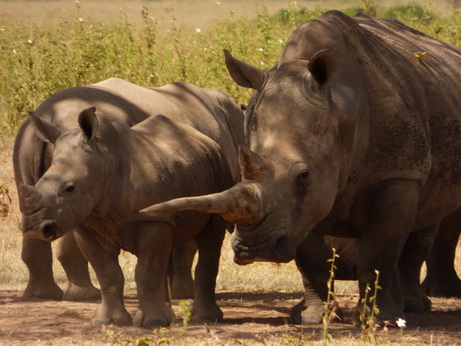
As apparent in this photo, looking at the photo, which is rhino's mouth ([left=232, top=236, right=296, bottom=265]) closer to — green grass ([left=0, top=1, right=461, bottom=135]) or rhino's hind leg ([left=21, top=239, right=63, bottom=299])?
rhino's hind leg ([left=21, top=239, right=63, bottom=299])

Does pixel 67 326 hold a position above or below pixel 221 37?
below

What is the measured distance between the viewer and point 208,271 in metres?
8.22

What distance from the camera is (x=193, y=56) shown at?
15.9 metres

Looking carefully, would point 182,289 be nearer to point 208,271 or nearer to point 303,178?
point 208,271

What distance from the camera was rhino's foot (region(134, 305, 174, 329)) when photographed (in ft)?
24.7

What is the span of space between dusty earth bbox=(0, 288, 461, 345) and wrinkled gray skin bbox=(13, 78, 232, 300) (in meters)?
0.27

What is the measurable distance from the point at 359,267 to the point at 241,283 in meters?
3.14

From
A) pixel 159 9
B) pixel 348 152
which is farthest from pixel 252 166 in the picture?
pixel 159 9

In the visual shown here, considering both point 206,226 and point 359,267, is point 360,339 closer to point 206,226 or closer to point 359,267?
point 359,267

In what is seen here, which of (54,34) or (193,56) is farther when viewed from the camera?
(54,34)

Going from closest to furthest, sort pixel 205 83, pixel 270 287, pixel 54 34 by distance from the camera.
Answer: pixel 270 287, pixel 205 83, pixel 54 34

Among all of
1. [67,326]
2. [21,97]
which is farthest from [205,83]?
[67,326]

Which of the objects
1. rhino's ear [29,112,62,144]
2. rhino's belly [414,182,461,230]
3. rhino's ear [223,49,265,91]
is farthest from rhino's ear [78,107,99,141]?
rhino's belly [414,182,461,230]

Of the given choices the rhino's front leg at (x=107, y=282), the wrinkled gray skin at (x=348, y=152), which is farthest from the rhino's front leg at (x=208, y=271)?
the wrinkled gray skin at (x=348, y=152)
